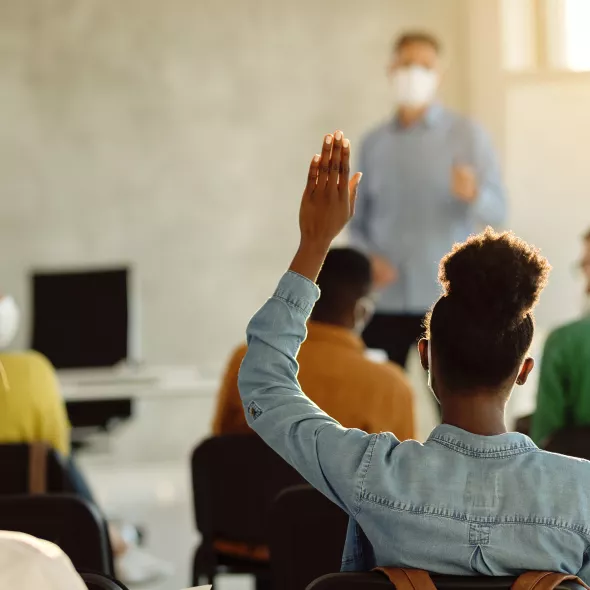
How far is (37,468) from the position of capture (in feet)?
7.45

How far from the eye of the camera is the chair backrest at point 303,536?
190 cm

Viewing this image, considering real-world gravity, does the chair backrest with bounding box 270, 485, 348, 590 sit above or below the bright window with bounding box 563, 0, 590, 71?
below

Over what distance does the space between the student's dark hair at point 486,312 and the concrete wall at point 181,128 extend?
469 centimetres

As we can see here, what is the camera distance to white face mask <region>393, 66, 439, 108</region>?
496cm

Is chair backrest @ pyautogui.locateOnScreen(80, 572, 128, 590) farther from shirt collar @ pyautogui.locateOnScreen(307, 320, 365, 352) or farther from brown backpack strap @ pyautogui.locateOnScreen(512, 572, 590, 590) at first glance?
shirt collar @ pyautogui.locateOnScreen(307, 320, 365, 352)

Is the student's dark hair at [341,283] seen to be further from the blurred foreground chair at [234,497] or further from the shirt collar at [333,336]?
the blurred foreground chair at [234,497]

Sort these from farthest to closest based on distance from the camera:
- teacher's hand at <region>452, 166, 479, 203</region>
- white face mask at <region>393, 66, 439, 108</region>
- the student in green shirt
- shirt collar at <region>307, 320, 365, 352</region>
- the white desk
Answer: white face mask at <region>393, 66, 439, 108</region> → teacher's hand at <region>452, 166, 479, 203</region> → the white desk → the student in green shirt → shirt collar at <region>307, 320, 365, 352</region>

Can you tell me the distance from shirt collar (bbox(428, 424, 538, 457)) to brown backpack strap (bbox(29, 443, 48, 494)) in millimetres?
1281

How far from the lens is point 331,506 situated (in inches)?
74.4

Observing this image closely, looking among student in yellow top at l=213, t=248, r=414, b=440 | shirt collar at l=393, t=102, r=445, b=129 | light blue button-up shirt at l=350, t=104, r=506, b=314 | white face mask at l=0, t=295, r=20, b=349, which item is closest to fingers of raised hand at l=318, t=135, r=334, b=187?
student in yellow top at l=213, t=248, r=414, b=440

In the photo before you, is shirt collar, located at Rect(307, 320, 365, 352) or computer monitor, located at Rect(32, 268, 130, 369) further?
computer monitor, located at Rect(32, 268, 130, 369)

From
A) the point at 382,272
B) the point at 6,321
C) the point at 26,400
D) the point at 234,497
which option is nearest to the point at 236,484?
the point at 234,497

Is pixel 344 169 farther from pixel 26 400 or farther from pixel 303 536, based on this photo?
pixel 26 400

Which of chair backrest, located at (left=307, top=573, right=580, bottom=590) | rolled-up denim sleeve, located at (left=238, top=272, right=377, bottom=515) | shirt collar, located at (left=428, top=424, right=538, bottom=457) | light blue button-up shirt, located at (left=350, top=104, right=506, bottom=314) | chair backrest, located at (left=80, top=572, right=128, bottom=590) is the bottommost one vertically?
chair backrest, located at (left=80, top=572, right=128, bottom=590)
